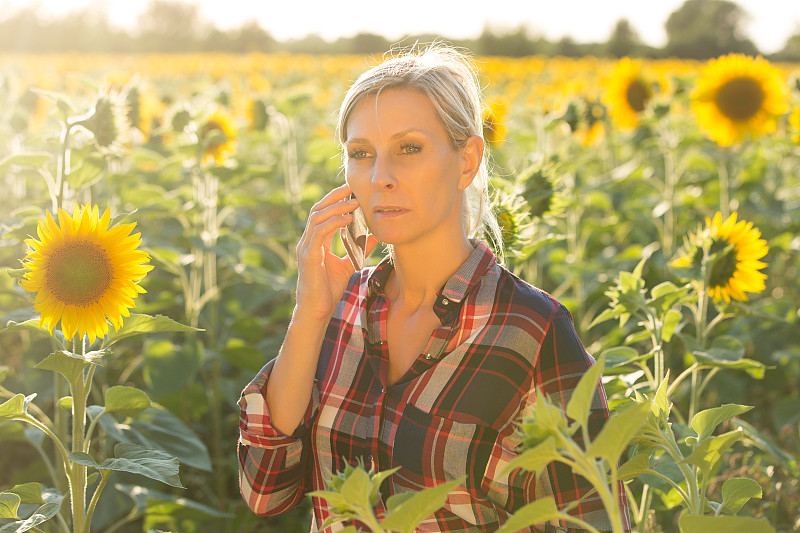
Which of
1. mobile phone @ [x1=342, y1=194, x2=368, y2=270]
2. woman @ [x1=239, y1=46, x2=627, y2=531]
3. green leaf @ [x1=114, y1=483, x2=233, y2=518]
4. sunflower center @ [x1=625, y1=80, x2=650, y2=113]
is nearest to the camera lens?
woman @ [x1=239, y1=46, x2=627, y2=531]

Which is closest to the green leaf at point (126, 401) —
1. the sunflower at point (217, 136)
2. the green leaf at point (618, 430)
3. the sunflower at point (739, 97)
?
the green leaf at point (618, 430)

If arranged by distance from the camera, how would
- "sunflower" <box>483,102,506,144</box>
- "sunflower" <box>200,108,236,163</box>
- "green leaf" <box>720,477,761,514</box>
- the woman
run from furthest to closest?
"sunflower" <box>200,108,236,163</box> → "sunflower" <box>483,102,506,144</box> → the woman → "green leaf" <box>720,477,761,514</box>

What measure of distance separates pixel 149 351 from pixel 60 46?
18.7m

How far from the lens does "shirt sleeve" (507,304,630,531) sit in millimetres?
1259

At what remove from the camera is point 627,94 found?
4.42m

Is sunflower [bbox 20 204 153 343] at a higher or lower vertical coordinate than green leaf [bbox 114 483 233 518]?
higher

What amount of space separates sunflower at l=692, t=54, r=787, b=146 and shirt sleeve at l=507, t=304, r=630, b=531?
2.62 m

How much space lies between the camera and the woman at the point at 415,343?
1.36 meters

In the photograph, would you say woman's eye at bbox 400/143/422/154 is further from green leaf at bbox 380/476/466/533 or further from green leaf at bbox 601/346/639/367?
green leaf at bbox 380/476/466/533

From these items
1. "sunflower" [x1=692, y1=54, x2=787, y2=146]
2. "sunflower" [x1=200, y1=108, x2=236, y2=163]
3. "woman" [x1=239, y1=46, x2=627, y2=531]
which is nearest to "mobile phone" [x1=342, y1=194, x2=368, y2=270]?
"woman" [x1=239, y1=46, x2=627, y2=531]

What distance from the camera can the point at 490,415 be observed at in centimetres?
136

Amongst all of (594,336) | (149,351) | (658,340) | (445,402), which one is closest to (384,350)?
(445,402)

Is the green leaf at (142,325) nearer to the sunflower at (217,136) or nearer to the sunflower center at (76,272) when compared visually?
the sunflower center at (76,272)

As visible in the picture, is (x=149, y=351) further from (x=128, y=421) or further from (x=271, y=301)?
(x=271, y=301)
